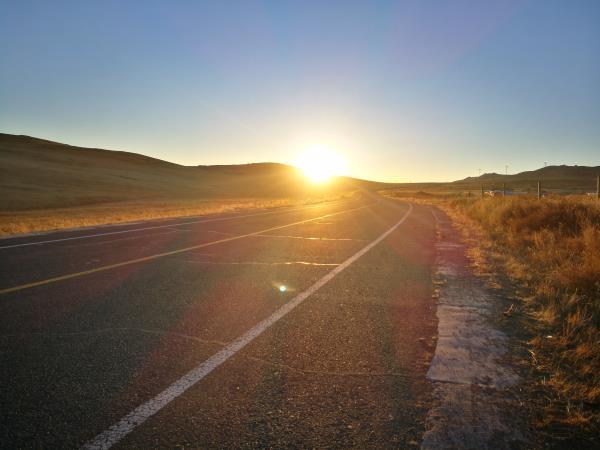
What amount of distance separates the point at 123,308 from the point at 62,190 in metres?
52.7

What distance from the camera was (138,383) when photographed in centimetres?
346

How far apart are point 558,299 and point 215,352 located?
4588mm

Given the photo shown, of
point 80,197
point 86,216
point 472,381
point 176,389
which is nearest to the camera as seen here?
point 176,389

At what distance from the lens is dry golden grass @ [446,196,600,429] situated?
131 inches

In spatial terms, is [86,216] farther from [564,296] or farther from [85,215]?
[564,296]

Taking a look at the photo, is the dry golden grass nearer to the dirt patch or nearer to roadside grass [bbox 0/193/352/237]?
the dirt patch

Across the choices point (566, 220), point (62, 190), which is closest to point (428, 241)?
point (566, 220)

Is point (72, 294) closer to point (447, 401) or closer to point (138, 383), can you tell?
point (138, 383)

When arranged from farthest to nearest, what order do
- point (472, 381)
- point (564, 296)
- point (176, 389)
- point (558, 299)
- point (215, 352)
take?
point (558, 299), point (564, 296), point (215, 352), point (472, 381), point (176, 389)

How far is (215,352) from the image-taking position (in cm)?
411

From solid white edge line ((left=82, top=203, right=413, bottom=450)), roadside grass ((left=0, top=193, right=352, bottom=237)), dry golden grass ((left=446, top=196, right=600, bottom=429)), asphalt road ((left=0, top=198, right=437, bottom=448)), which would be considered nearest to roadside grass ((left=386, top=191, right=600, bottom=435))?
dry golden grass ((left=446, top=196, right=600, bottom=429))

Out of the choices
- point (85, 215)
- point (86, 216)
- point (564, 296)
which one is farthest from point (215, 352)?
point (85, 215)

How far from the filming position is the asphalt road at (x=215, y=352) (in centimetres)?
288

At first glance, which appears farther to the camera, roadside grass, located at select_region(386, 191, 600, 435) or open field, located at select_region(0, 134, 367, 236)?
open field, located at select_region(0, 134, 367, 236)
